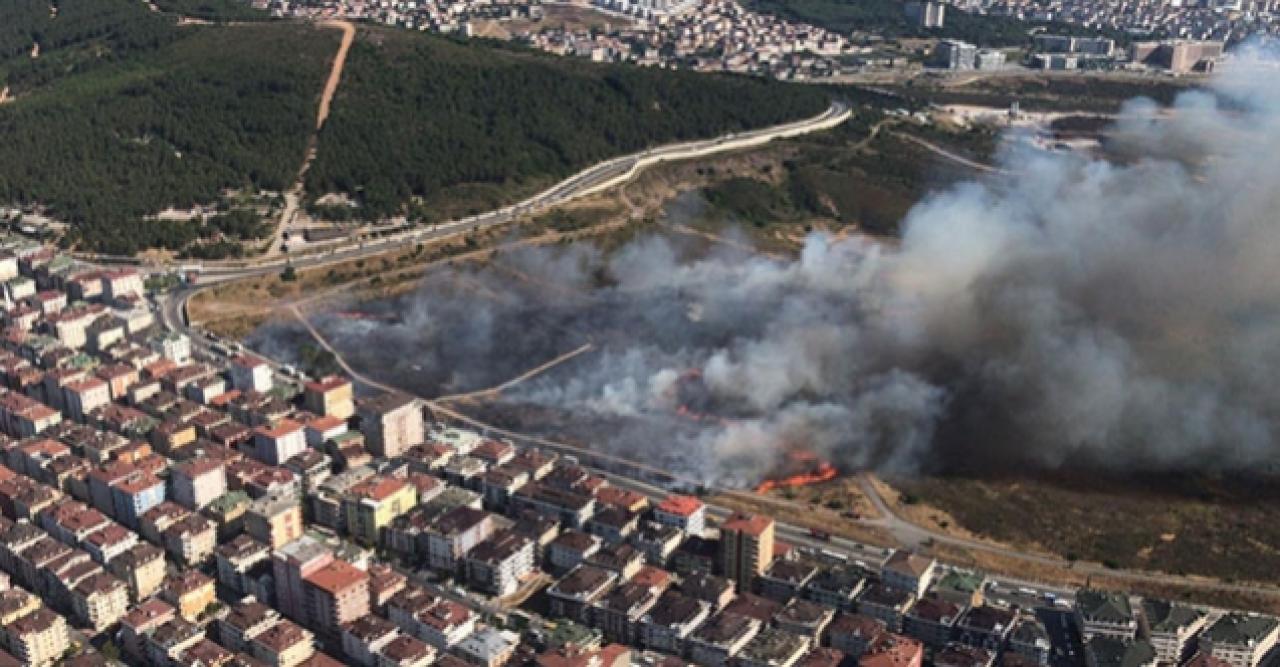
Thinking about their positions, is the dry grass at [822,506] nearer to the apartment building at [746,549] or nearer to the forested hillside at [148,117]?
the apartment building at [746,549]

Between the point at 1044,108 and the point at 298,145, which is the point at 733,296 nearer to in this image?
the point at 298,145

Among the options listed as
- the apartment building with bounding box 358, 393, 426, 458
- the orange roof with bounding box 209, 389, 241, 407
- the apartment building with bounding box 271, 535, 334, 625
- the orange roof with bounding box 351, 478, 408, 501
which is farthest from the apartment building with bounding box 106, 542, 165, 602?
the orange roof with bounding box 209, 389, 241, 407

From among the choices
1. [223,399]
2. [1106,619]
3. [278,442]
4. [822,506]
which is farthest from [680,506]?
[223,399]

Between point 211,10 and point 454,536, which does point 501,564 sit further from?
point 211,10

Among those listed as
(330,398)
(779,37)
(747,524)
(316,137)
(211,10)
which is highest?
(211,10)

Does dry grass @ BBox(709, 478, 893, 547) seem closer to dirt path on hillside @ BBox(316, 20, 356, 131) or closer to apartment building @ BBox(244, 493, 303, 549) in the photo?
apartment building @ BBox(244, 493, 303, 549)

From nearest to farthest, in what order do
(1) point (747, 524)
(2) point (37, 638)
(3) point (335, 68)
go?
1. (2) point (37, 638)
2. (1) point (747, 524)
3. (3) point (335, 68)

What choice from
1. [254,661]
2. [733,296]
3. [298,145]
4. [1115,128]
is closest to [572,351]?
[733,296]
